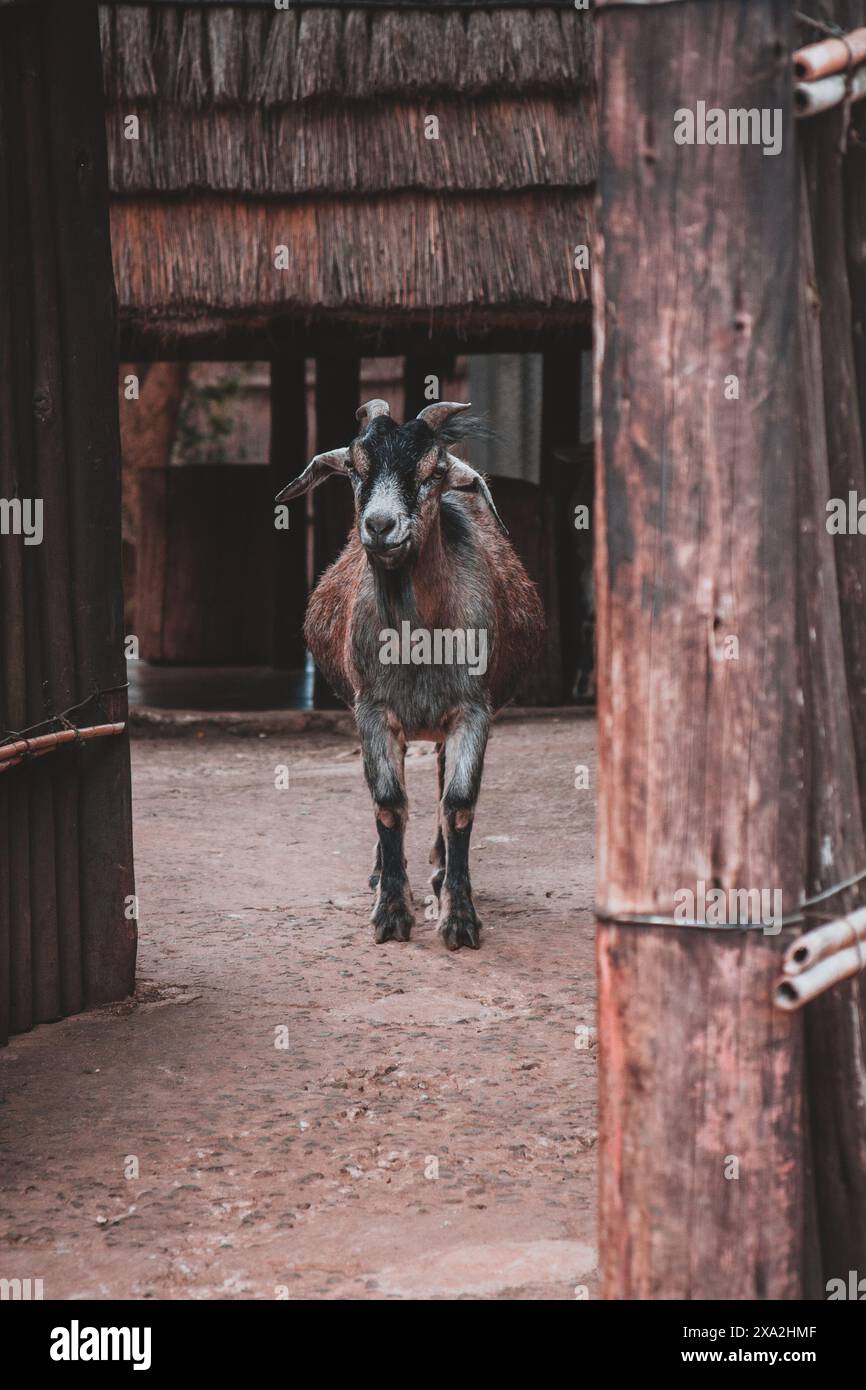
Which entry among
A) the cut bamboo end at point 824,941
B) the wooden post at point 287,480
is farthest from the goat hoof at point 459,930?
the wooden post at point 287,480

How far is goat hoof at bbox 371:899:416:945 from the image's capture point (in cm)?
562

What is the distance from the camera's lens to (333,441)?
10852 mm

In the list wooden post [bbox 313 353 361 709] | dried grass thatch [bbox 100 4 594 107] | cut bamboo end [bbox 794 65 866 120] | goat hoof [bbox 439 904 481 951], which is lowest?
goat hoof [bbox 439 904 481 951]

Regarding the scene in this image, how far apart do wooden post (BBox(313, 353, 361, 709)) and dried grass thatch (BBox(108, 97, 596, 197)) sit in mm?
1929

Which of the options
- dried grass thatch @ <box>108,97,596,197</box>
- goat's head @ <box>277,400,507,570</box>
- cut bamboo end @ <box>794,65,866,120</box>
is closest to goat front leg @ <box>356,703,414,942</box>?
goat's head @ <box>277,400,507,570</box>

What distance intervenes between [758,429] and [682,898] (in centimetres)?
72

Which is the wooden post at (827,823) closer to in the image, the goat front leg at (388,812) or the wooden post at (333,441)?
the goat front leg at (388,812)

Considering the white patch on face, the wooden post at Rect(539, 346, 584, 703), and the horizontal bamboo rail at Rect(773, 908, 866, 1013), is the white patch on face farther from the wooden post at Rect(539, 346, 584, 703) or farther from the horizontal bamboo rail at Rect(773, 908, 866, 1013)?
the wooden post at Rect(539, 346, 584, 703)

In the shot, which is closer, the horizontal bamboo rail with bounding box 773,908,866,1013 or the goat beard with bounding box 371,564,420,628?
the horizontal bamboo rail with bounding box 773,908,866,1013

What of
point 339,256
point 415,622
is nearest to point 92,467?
point 415,622

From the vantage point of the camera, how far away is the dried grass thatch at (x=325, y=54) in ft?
29.0

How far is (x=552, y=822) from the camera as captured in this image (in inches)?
302

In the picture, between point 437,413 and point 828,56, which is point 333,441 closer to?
point 437,413

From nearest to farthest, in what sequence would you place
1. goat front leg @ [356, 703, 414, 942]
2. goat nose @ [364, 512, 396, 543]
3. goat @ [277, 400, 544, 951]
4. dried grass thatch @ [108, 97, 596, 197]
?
1. goat nose @ [364, 512, 396, 543]
2. goat @ [277, 400, 544, 951]
3. goat front leg @ [356, 703, 414, 942]
4. dried grass thatch @ [108, 97, 596, 197]
